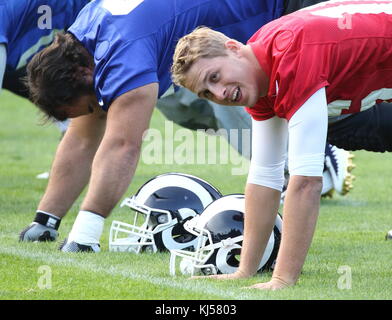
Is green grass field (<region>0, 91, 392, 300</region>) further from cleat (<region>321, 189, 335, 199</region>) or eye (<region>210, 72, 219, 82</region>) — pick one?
eye (<region>210, 72, 219, 82</region>)

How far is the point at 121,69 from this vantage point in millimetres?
5070

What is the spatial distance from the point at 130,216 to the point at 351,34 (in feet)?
9.44

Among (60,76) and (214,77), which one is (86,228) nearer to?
(60,76)

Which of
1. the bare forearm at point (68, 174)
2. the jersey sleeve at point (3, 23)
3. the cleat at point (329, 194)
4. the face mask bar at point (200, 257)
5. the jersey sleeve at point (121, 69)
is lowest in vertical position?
the cleat at point (329, 194)

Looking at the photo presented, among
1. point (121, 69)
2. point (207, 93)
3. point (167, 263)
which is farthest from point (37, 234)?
point (207, 93)

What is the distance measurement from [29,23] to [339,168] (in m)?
2.62

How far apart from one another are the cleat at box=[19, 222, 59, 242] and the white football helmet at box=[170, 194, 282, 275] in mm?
1123

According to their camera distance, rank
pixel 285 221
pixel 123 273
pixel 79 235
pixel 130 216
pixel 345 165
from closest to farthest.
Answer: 1. pixel 285 221
2. pixel 123 273
3. pixel 79 235
4. pixel 130 216
5. pixel 345 165

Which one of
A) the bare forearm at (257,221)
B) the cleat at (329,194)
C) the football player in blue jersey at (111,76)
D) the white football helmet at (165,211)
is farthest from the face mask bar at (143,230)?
the cleat at (329,194)

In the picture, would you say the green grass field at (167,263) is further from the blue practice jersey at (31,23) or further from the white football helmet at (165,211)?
the blue practice jersey at (31,23)

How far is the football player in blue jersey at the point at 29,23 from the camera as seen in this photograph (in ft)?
20.3
